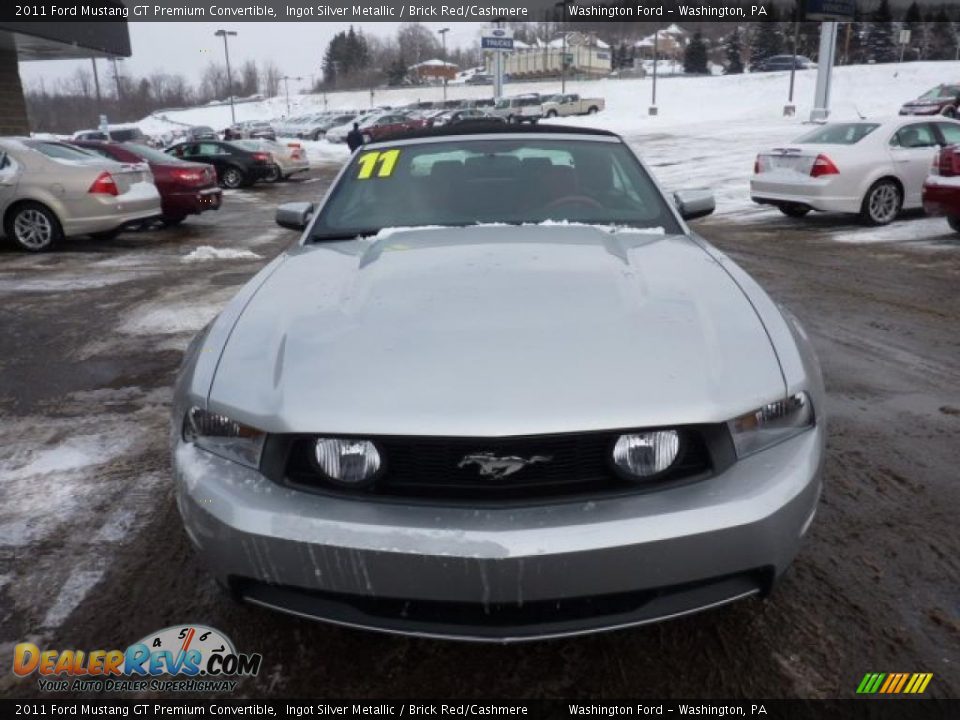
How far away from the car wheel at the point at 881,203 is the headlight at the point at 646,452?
9831mm

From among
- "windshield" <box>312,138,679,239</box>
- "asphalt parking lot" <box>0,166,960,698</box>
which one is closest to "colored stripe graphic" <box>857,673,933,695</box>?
"asphalt parking lot" <box>0,166,960,698</box>

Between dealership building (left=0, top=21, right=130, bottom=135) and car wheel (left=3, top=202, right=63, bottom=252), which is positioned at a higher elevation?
dealership building (left=0, top=21, right=130, bottom=135)

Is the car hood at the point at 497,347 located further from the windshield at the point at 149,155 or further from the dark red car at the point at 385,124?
the dark red car at the point at 385,124

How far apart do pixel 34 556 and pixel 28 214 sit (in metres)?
8.66

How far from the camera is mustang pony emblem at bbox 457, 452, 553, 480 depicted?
1.79 m

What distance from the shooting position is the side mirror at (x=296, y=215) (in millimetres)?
3756

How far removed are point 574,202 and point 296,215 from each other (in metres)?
1.39

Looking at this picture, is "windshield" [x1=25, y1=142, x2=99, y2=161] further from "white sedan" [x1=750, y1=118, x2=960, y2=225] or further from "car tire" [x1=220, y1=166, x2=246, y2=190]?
"car tire" [x1=220, y1=166, x2=246, y2=190]

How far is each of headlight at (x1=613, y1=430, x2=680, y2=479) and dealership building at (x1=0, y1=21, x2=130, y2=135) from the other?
72.1ft

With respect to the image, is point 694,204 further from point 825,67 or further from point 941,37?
point 941,37

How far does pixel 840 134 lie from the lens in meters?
10.6

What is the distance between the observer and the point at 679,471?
1859 millimetres

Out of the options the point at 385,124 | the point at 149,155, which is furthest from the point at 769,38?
the point at 149,155

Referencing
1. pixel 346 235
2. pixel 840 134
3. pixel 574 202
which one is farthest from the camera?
pixel 840 134
